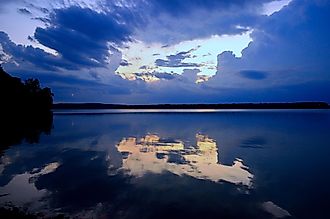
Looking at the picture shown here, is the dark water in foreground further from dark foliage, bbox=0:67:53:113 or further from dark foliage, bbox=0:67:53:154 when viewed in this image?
dark foliage, bbox=0:67:53:113

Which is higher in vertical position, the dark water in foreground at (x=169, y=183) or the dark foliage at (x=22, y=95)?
the dark foliage at (x=22, y=95)

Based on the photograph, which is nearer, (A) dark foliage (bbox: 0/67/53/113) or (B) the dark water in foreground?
(B) the dark water in foreground

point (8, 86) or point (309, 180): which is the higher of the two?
point (8, 86)

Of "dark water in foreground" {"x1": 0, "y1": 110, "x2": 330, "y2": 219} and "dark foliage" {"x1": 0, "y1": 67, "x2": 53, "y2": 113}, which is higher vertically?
"dark foliage" {"x1": 0, "y1": 67, "x2": 53, "y2": 113}

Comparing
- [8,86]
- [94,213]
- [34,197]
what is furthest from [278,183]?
[8,86]

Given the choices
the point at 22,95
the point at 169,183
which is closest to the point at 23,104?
the point at 22,95

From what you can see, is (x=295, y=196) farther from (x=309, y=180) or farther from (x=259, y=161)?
(x=259, y=161)

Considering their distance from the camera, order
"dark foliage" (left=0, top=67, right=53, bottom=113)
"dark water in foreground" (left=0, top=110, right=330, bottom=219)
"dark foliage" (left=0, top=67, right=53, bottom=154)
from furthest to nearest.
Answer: "dark foliage" (left=0, top=67, right=53, bottom=113) → "dark foliage" (left=0, top=67, right=53, bottom=154) → "dark water in foreground" (left=0, top=110, right=330, bottom=219)

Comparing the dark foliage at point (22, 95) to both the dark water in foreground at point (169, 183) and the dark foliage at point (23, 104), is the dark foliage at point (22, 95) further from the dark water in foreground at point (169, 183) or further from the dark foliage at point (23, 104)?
the dark water in foreground at point (169, 183)

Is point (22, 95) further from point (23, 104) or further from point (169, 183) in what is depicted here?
point (169, 183)

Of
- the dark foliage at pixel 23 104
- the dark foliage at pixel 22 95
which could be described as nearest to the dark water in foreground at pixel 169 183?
the dark foliage at pixel 23 104

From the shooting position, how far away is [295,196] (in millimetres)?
16484

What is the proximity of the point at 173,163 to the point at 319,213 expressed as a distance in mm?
13522

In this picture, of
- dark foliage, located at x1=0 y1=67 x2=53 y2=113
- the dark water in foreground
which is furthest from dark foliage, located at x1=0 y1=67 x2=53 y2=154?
the dark water in foreground
